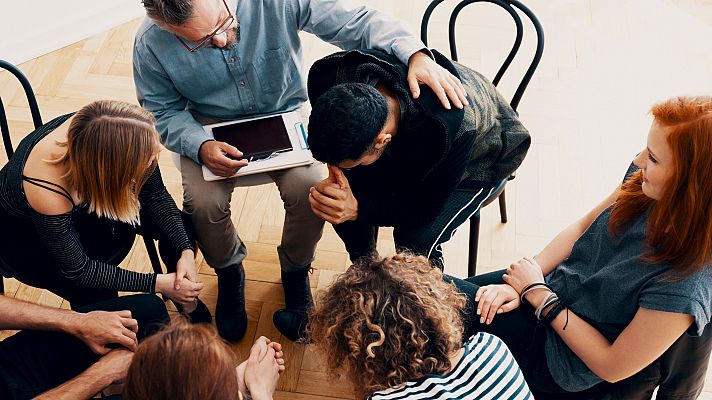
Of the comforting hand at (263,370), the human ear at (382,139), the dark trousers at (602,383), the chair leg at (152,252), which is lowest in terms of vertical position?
the chair leg at (152,252)

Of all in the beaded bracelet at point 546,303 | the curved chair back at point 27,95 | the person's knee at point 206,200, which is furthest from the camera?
the person's knee at point 206,200

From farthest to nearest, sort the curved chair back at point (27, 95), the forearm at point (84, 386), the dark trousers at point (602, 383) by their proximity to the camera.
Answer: the curved chair back at point (27, 95) < the forearm at point (84, 386) < the dark trousers at point (602, 383)

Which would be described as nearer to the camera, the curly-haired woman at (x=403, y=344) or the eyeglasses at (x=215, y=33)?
the curly-haired woman at (x=403, y=344)

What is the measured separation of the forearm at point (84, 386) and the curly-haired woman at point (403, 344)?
60 centimetres

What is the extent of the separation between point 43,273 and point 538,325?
1.35 metres

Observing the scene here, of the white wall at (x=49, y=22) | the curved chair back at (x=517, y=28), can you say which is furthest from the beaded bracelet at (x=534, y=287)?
the white wall at (x=49, y=22)

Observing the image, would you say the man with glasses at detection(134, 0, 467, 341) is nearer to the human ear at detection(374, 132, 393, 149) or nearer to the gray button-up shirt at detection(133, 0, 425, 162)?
the gray button-up shirt at detection(133, 0, 425, 162)

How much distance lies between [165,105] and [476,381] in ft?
4.21

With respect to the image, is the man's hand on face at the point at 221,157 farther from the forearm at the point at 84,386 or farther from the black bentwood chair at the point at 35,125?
the forearm at the point at 84,386

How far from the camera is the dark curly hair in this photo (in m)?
1.61

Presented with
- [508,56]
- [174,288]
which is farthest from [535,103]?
[174,288]

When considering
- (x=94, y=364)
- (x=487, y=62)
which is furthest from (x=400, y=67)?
(x=487, y=62)

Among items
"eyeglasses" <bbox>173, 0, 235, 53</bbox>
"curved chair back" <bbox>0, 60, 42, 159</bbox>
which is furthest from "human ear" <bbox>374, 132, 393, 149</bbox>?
"curved chair back" <bbox>0, 60, 42, 159</bbox>

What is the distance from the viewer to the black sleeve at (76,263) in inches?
70.4
